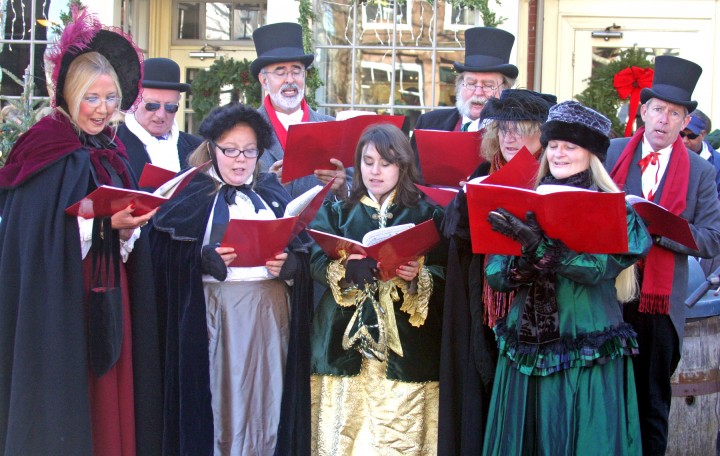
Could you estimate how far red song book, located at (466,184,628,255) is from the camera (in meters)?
3.49

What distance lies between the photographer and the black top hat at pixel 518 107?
14.0 feet

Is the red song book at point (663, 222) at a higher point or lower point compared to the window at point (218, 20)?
lower

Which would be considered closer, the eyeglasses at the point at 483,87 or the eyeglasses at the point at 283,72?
the eyeglasses at the point at 483,87

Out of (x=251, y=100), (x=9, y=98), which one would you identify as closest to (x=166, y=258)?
(x=251, y=100)

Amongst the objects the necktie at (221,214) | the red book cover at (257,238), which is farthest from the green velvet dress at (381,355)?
the necktie at (221,214)

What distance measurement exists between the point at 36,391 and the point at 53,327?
27 centimetres

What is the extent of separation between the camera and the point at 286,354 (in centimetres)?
451

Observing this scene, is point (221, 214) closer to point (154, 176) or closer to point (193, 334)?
point (154, 176)

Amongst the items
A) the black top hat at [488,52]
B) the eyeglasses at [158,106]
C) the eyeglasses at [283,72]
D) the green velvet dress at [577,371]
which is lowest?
the green velvet dress at [577,371]

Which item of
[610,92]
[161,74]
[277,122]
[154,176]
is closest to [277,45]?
[277,122]

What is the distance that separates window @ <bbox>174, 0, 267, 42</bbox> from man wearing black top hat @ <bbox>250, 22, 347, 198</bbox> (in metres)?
4.21

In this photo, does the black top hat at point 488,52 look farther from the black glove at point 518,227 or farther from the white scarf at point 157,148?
the white scarf at point 157,148

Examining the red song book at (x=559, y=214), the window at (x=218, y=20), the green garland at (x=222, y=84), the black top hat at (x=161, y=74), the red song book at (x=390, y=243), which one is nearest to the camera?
the red song book at (x=559, y=214)

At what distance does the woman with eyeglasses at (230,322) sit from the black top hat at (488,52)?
1325 millimetres
